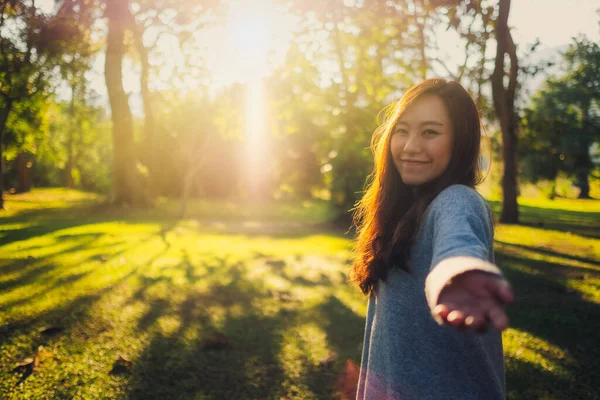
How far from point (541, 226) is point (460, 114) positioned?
9.88 m

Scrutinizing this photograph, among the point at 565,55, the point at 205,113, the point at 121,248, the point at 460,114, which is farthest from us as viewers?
the point at 205,113

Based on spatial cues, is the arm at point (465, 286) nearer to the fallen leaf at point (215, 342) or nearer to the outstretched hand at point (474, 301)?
the outstretched hand at point (474, 301)

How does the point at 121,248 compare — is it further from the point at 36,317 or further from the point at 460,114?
the point at 460,114

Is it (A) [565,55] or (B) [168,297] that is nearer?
(A) [565,55]

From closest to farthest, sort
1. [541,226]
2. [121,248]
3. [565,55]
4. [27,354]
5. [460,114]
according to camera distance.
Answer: [460,114], [27,354], [565,55], [121,248], [541,226]

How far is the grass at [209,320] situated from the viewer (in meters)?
3.38

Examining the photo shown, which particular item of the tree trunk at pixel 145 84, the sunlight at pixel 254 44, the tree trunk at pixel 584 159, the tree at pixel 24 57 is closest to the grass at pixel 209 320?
the tree trunk at pixel 584 159

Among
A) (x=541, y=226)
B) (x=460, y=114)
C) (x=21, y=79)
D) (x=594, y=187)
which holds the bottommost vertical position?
(x=541, y=226)

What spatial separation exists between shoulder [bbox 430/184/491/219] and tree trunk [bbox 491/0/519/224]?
11.6m

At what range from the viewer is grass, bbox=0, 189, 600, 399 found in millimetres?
3383

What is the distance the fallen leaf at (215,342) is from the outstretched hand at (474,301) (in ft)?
11.6

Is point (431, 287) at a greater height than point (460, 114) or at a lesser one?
lesser

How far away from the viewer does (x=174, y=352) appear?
390cm

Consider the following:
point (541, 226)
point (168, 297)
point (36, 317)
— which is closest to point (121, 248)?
point (168, 297)
